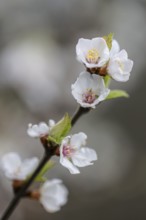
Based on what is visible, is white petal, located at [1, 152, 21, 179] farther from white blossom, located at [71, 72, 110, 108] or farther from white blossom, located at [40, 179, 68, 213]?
white blossom, located at [71, 72, 110, 108]

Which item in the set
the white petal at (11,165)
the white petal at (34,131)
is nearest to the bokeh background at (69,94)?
the white petal at (11,165)

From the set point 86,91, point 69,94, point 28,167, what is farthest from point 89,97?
point 69,94

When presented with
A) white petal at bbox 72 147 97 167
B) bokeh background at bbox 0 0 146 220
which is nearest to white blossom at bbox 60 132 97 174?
white petal at bbox 72 147 97 167

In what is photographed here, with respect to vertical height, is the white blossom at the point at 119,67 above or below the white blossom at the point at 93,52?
below

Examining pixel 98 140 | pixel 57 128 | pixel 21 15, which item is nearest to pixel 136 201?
pixel 98 140

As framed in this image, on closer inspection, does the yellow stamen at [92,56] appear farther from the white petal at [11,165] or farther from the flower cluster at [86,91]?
the white petal at [11,165]

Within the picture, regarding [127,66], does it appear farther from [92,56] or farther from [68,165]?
[68,165]

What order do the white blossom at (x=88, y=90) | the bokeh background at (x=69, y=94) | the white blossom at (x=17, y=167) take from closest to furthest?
the white blossom at (x=88, y=90), the white blossom at (x=17, y=167), the bokeh background at (x=69, y=94)
